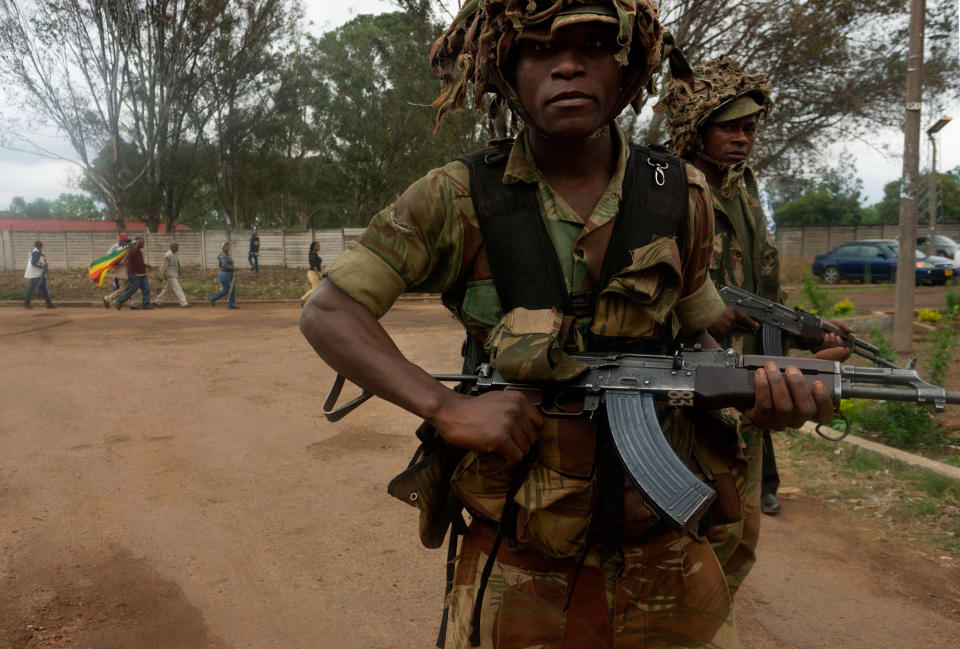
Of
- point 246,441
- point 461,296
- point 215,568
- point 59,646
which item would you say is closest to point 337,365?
point 461,296

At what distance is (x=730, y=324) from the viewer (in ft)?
10.4

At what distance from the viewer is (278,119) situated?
3378 cm

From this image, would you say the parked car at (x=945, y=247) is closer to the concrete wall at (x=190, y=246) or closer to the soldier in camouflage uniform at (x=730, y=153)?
the concrete wall at (x=190, y=246)

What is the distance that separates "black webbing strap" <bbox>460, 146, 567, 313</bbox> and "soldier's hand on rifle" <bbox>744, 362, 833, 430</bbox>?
49 cm

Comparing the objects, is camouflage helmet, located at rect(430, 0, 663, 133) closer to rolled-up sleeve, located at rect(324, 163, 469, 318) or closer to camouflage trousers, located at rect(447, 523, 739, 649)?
rolled-up sleeve, located at rect(324, 163, 469, 318)

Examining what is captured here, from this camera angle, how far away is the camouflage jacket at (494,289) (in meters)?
1.74

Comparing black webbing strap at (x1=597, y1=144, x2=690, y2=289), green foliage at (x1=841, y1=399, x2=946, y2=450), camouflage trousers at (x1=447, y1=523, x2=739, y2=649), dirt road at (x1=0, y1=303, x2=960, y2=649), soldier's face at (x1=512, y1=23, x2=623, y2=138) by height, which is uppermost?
soldier's face at (x1=512, y1=23, x2=623, y2=138)

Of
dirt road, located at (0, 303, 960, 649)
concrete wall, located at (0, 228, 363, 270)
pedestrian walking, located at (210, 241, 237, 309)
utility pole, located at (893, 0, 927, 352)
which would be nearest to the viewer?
dirt road, located at (0, 303, 960, 649)

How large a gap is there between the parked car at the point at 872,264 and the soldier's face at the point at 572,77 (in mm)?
22272

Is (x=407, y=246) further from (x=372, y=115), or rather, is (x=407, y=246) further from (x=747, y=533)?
(x=372, y=115)

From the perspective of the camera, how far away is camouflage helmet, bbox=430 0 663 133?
170cm

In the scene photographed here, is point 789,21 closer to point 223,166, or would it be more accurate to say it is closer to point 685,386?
point 685,386

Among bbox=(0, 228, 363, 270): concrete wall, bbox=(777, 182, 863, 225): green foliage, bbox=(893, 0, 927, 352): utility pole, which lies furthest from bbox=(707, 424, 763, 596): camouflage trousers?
bbox=(777, 182, 863, 225): green foliage

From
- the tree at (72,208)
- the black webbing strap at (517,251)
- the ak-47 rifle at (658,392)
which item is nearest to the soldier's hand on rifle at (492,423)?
the ak-47 rifle at (658,392)
